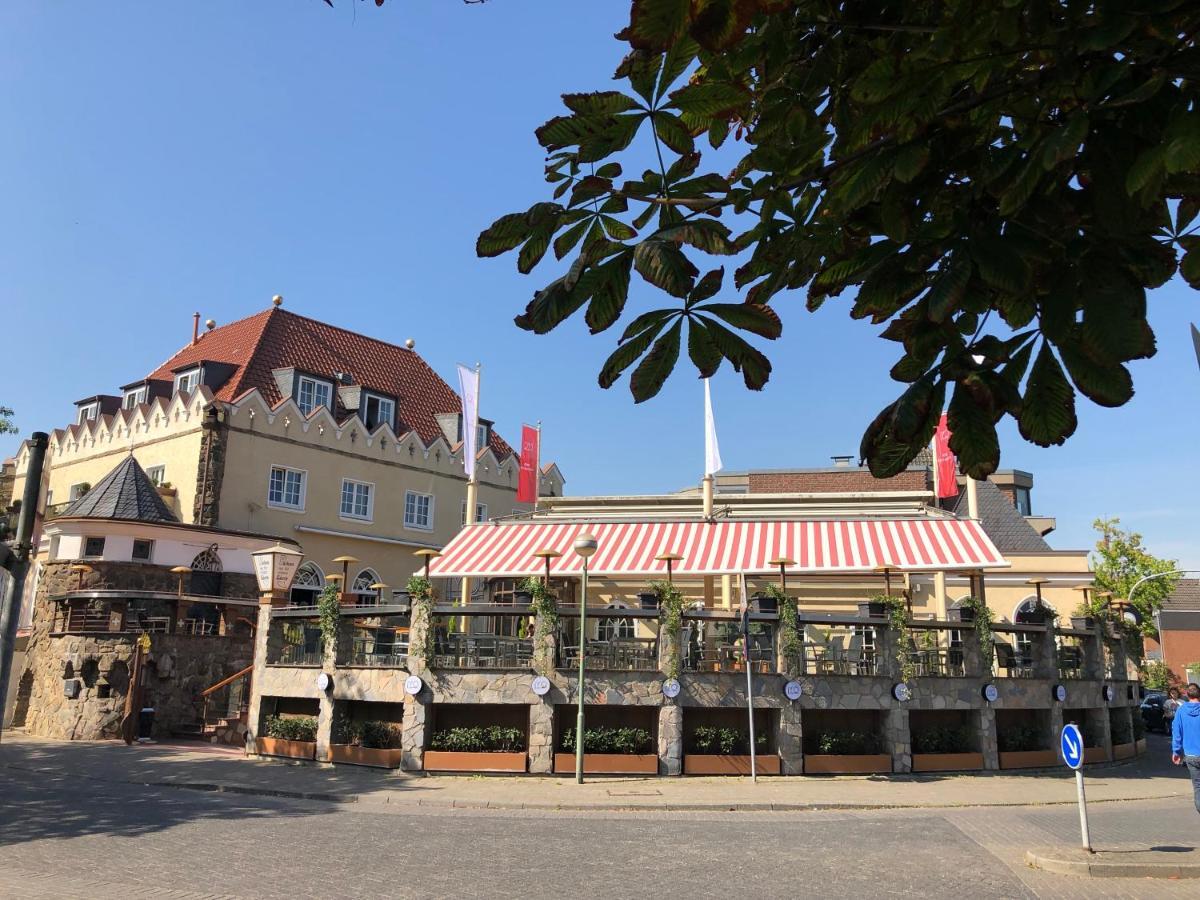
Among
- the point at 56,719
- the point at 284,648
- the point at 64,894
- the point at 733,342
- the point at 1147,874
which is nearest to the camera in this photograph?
the point at 733,342

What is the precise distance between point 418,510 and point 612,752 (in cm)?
2169

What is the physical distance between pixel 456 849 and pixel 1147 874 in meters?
8.06

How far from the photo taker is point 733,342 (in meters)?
3.07

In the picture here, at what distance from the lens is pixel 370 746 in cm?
2081

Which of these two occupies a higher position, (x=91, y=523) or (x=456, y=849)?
(x=91, y=523)

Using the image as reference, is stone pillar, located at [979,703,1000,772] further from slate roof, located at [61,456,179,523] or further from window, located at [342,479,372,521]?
slate roof, located at [61,456,179,523]

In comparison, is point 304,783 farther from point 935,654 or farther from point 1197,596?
point 1197,596

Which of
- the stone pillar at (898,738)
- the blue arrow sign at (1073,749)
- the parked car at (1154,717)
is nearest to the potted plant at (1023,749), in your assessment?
the stone pillar at (898,738)

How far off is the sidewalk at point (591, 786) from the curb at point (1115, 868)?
5.76 m

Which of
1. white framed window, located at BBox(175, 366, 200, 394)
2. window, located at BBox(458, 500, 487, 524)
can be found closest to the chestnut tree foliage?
white framed window, located at BBox(175, 366, 200, 394)

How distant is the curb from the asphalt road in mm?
261

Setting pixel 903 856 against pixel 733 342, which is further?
pixel 903 856

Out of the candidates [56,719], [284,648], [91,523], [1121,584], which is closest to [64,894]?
[284,648]

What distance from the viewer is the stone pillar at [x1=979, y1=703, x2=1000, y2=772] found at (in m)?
21.2
